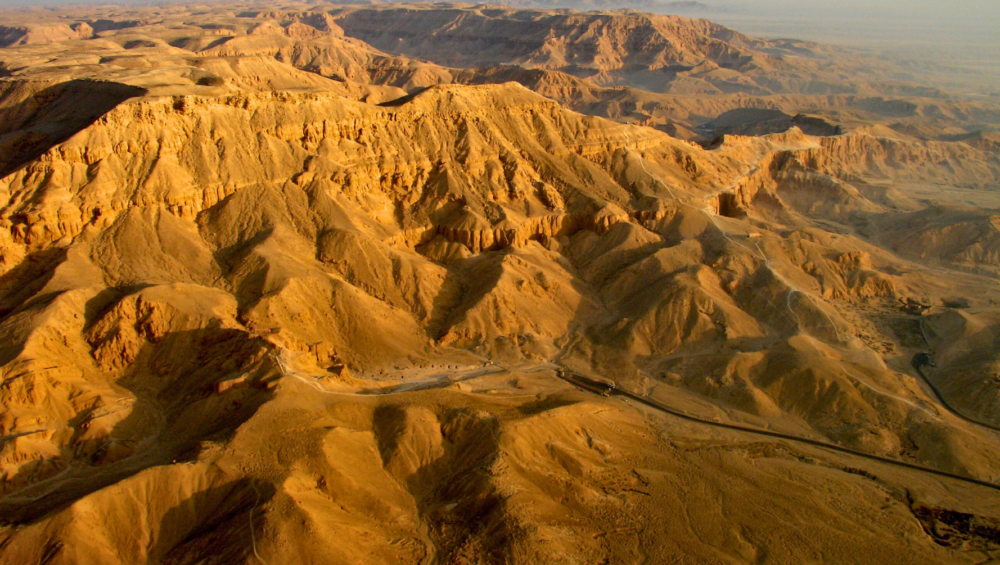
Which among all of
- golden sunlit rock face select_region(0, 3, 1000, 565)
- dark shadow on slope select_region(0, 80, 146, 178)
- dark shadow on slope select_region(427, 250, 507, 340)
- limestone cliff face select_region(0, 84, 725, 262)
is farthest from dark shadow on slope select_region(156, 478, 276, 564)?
dark shadow on slope select_region(0, 80, 146, 178)

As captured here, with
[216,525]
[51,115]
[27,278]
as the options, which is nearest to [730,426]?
[216,525]

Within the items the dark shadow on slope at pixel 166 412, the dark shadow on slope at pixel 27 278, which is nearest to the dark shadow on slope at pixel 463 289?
the dark shadow on slope at pixel 166 412

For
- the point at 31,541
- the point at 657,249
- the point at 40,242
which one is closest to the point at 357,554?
the point at 31,541

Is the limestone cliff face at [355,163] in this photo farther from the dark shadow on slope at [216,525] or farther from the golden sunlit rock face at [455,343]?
the dark shadow on slope at [216,525]

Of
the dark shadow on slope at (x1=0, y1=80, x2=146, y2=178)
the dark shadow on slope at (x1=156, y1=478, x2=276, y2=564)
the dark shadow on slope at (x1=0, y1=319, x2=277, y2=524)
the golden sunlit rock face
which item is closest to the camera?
the dark shadow on slope at (x1=156, y1=478, x2=276, y2=564)

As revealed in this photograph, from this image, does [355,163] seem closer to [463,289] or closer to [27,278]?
[463,289]

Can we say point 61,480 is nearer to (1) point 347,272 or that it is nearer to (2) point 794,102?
(1) point 347,272

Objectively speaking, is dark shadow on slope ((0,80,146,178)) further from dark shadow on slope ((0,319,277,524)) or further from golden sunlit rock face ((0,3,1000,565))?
dark shadow on slope ((0,319,277,524))
